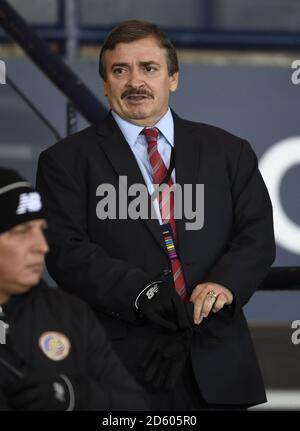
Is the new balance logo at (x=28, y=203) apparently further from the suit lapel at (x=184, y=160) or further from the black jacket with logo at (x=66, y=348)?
the suit lapel at (x=184, y=160)

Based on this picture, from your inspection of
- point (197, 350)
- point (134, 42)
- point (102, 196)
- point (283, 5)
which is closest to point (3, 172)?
point (102, 196)

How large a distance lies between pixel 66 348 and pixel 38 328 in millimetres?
71

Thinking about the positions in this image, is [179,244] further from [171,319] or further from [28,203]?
[28,203]

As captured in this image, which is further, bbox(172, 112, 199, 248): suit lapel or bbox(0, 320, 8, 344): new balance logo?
bbox(172, 112, 199, 248): suit lapel

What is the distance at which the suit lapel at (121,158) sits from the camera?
2350 millimetres

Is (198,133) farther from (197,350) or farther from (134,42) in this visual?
(197,350)

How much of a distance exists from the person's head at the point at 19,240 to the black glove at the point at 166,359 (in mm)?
370

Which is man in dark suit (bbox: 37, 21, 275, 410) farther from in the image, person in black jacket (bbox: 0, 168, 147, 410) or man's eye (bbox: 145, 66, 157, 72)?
person in black jacket (bbox: 0, 168, 147, 410)

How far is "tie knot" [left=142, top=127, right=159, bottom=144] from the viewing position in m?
2.39

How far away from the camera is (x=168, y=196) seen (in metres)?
2.38

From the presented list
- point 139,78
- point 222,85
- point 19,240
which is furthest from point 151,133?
point 222,85

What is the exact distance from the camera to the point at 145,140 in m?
2.41

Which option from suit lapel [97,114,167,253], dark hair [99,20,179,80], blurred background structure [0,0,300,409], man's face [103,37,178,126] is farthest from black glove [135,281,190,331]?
blurred background structure [0,0,300,409]

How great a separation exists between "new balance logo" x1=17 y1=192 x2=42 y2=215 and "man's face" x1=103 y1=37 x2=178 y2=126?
1.27 ft
